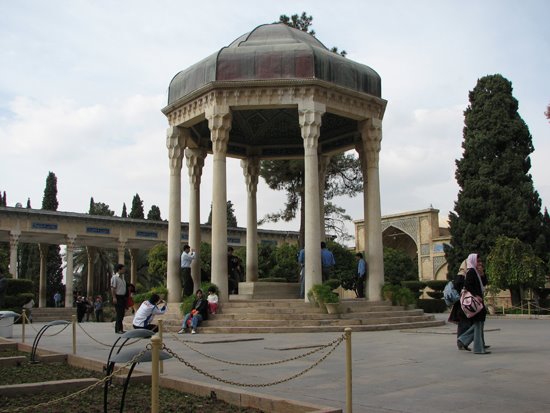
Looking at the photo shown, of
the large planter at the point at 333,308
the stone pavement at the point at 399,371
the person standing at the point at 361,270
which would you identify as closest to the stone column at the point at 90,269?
the person standing at the point at 361,270

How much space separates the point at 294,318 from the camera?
15648 mm

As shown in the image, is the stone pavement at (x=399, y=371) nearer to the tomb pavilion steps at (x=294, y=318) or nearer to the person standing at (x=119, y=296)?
the tomb pavilion steps at (x=294, y=318)

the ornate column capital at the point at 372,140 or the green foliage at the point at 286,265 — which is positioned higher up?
the ornate column capital at the point at 372,140

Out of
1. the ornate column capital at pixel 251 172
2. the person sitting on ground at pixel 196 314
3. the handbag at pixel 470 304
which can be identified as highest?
the ornate column capital at pixel 251 172

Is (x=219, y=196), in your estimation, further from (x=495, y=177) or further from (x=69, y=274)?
(x=69, y=274)

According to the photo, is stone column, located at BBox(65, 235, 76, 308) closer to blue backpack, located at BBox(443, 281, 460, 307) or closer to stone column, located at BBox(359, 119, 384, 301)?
stone column, located at BBox(359, 119, 384, 301)

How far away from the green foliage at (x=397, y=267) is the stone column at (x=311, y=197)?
28.0 metres

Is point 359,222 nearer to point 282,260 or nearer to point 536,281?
point 282,260

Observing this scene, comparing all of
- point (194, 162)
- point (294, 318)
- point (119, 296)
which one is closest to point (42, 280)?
point (194, 162)

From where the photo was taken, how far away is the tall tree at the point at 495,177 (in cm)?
2930

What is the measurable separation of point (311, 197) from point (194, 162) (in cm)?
632

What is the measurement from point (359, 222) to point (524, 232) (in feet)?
79.0

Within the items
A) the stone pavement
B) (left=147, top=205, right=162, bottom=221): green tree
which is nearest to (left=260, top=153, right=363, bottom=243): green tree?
the stone pavement

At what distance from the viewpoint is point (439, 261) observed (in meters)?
46.6
